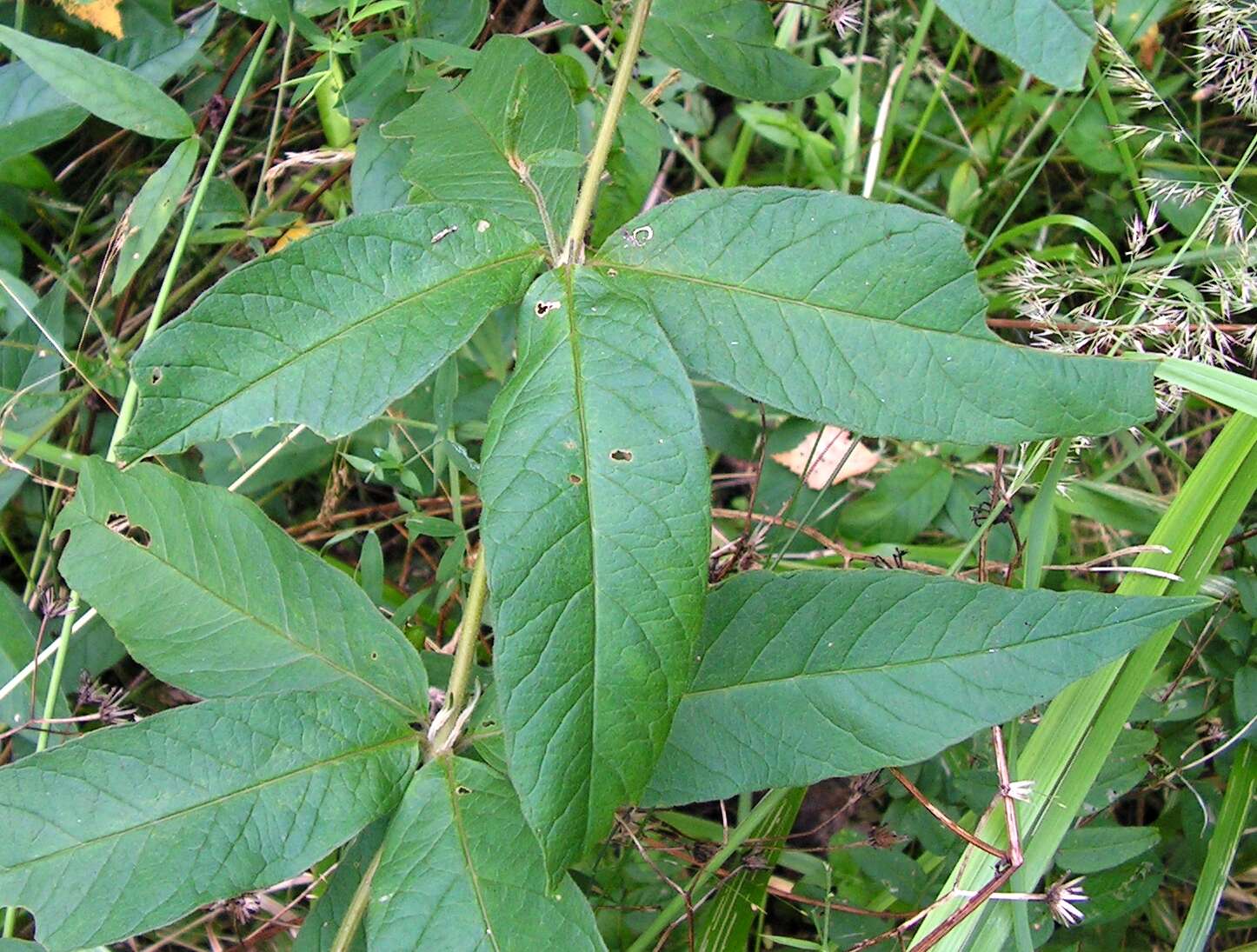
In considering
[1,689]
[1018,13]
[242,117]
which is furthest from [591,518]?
[242,117]

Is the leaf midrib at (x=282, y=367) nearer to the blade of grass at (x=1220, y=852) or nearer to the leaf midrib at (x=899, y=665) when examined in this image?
the leaf midrib at (x=899, y=665)

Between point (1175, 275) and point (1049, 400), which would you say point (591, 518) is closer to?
point (1049, 400)

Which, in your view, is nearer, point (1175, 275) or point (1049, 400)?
point (1049, 400)

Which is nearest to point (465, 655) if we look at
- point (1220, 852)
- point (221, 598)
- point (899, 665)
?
point (221, 598)

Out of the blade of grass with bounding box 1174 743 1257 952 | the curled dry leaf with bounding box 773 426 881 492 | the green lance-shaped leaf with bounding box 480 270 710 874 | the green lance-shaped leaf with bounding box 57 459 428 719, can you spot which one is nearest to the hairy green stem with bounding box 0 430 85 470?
the green lance-shaped leaf with bounding box 57 459 428 719

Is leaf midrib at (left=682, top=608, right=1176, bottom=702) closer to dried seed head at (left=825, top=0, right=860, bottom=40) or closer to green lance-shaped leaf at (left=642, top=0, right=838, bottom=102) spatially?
green lance-shaped leaf at (left=642, top=0, right=838, bottom=102)

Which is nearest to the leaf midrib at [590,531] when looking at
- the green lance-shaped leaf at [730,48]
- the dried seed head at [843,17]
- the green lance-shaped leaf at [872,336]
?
the green lance-shaped leaf at [872,336]
